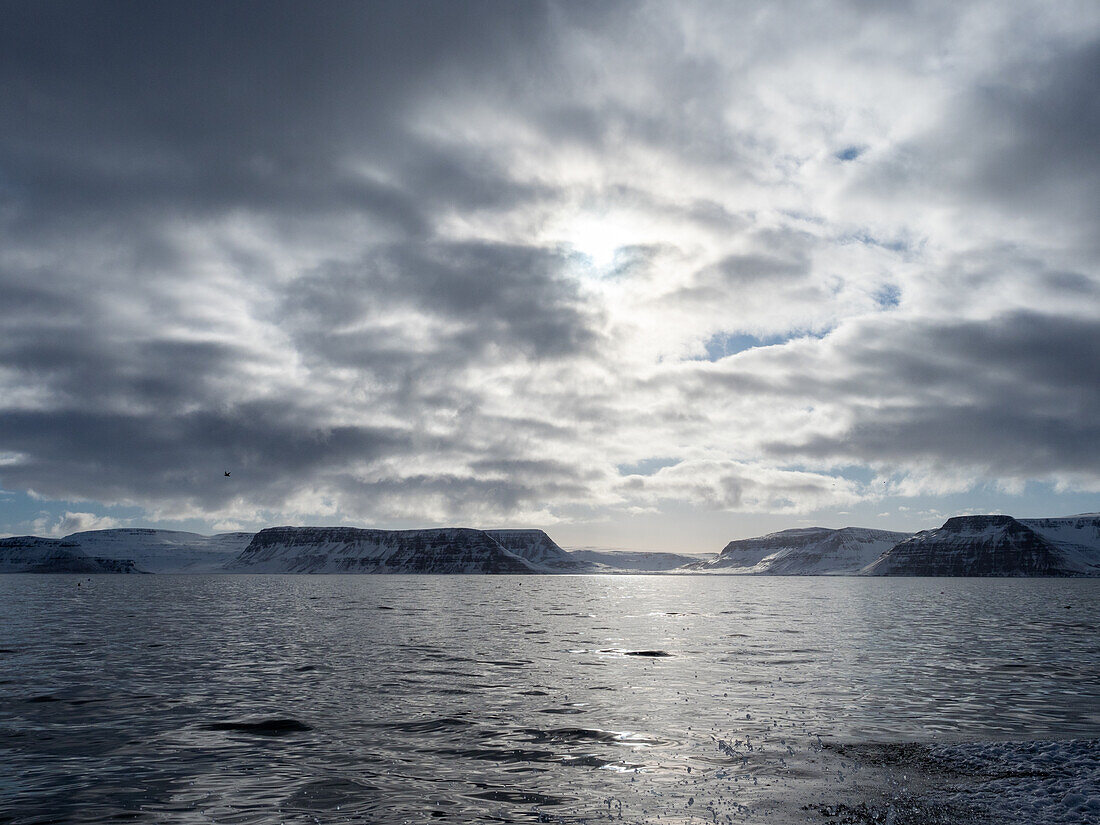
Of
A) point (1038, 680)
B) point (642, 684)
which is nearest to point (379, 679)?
point (642, 684)

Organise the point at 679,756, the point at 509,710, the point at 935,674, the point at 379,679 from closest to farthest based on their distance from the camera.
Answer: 1. the point at 679,756
2. the point at 509,710
3. the point at 379,679
4. the point at 935,674

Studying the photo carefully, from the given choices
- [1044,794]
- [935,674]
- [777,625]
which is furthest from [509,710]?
[777,625]

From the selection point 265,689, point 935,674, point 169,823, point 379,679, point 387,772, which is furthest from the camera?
point 935,674

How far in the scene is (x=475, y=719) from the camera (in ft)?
80.7

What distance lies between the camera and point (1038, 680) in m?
33.5

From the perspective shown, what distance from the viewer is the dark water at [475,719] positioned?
16047mm

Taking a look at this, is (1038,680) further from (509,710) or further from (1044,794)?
(509,710)

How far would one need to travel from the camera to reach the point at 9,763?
18.7m

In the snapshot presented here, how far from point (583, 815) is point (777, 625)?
199 feet

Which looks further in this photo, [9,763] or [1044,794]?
[9,763]

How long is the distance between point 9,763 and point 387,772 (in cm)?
1033

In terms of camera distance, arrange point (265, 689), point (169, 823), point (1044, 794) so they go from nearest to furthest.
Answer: point (169, 823) < point (1044, 794) < point (265, 689)

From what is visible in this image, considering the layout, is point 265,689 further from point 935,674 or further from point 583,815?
point 935,674

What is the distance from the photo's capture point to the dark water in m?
16.0
